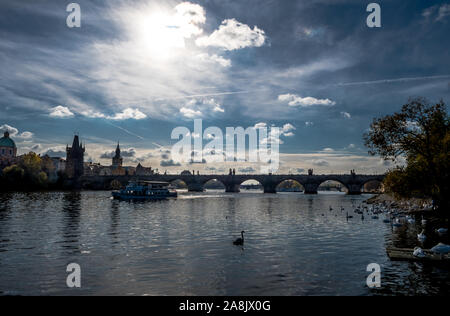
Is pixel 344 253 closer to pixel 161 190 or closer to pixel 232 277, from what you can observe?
pixel 232 277

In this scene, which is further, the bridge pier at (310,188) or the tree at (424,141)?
the bridge pier at (310,188)

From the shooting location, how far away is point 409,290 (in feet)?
50.4

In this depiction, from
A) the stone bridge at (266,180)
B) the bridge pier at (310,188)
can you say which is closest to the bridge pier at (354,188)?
the stone bridge at (266,180)

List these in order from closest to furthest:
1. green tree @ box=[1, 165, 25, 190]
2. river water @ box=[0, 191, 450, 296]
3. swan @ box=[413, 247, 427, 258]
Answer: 1. river water @ box=[0, 191, 450, 296]
2. swan @ box=[413, 247, 427, 258]
3. green tree @ box=[1, 165, 25, 190]

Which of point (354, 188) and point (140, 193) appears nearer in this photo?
point (140, 193)

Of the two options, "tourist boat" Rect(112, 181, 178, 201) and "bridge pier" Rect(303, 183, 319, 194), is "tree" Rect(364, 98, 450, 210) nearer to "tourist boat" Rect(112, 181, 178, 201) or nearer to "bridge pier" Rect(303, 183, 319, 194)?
"tourist boat" Rect(112, 181, 178, 201)

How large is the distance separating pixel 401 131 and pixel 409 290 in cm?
2573

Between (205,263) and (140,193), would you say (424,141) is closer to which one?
(205,263)

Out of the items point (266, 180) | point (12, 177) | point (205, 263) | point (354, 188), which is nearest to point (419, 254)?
point (205, 263)

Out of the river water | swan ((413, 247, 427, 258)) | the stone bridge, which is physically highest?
the stone bridge

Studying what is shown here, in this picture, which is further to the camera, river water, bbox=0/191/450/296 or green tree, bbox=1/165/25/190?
green tree, bbox=1/165/25/190

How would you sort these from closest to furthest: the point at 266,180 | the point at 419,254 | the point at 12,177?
1. the point at 419,254
2. the point at 12,177
3. the point at 266,180

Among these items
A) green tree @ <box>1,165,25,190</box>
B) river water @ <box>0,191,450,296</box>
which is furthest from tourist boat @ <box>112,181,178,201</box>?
river water @ <box>0,191,450,296</box>

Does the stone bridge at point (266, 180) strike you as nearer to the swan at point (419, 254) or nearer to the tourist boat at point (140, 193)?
the tourist boat at point (140, 193)
